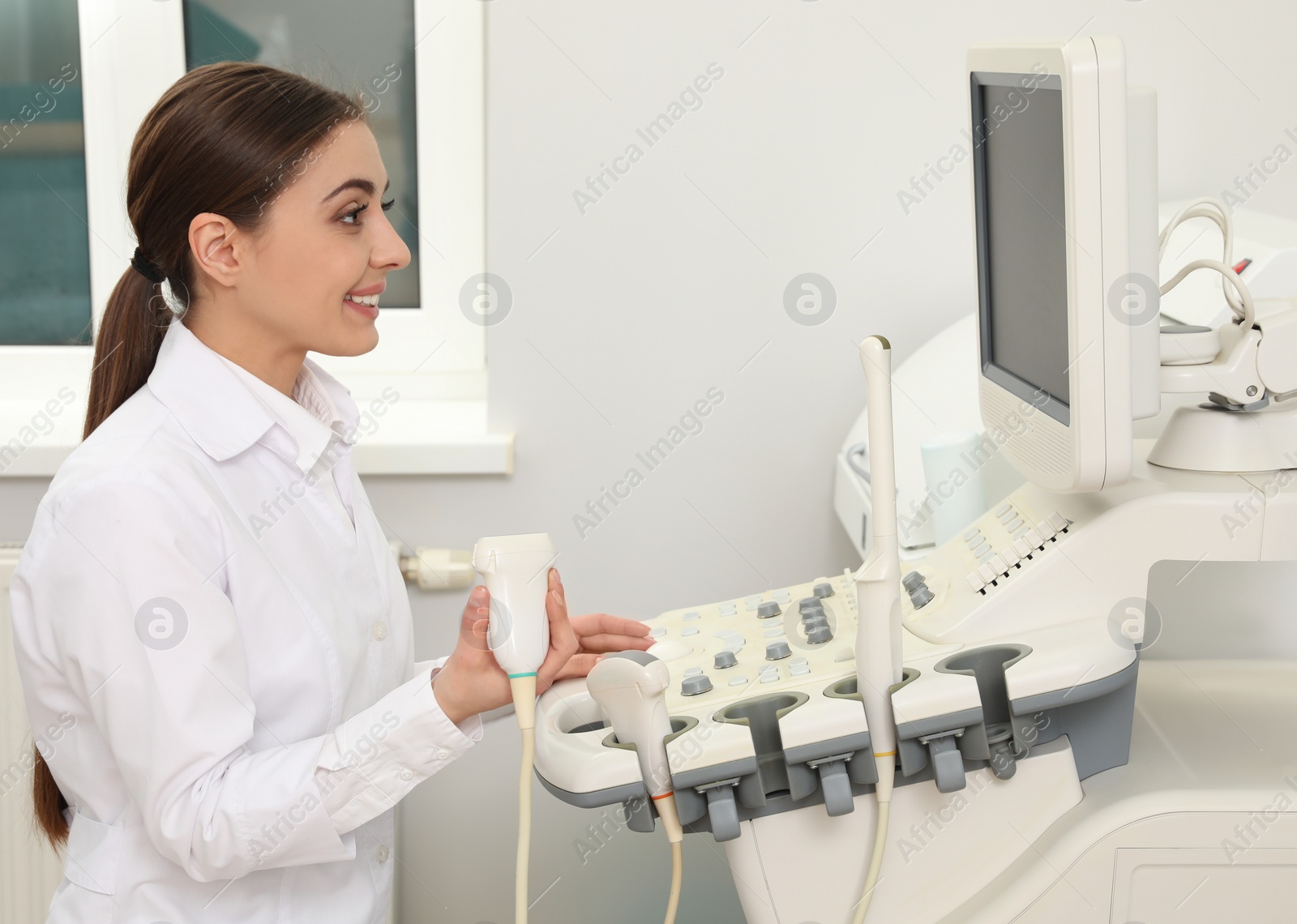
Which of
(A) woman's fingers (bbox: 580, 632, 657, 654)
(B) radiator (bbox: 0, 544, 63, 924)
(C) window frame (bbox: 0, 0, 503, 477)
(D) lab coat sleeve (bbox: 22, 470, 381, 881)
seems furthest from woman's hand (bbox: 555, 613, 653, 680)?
(B) radiator (bbox: 0, 544, 63, 924)

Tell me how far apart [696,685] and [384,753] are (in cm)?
24

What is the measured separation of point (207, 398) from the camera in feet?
3.01

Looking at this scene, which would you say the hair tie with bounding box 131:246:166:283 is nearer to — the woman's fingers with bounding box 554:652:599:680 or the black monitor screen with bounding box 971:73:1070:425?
the woman's fingers with bounding box 554:652:599:680

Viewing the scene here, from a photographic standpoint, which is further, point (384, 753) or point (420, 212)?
point (420, 212)

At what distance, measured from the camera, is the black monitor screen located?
0.79 m

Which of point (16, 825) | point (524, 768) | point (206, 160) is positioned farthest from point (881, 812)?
point (16, 825)

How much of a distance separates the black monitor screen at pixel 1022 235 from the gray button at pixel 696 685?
33 centimetres

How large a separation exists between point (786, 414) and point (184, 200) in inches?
36.3

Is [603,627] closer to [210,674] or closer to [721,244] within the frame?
[210,674]

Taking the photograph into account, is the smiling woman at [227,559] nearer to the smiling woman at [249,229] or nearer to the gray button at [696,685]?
the smiling woman at [249,229]

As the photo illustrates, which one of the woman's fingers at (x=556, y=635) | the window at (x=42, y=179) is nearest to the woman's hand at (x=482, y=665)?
the woman's fingers at (x=556, y=635)

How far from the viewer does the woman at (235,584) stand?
79 cm

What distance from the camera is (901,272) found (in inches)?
62.6

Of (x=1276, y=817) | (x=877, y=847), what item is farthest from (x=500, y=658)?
(x=1276, y=817)
